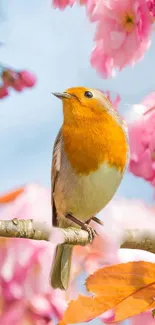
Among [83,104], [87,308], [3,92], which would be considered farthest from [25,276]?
[3,92]

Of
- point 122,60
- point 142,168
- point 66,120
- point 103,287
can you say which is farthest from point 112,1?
point 103,287

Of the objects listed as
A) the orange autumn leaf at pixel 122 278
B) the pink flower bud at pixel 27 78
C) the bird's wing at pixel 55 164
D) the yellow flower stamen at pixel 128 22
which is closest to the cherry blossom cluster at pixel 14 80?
the pink flower bud at pixel 27 78

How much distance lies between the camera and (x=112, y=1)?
939 millimetres

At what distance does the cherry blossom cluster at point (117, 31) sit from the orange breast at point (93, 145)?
24 cm

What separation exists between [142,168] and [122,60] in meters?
0.22

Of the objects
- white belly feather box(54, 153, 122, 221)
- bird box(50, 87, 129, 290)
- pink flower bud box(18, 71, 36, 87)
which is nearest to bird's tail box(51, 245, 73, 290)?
bird box(50, 87, 129, 290)

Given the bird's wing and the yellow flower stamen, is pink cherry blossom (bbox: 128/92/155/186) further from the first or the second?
the bird's wing

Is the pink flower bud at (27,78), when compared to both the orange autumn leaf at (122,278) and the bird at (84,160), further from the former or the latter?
the orange autumn leaf at (122,278)

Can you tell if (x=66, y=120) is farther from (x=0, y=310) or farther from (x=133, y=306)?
(x=133, y=306)

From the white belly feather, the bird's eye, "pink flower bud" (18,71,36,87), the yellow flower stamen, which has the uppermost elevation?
"pink flower bud" (18,71,36,87)

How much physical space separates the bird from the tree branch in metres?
0.30

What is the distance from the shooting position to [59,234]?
830 millimetres

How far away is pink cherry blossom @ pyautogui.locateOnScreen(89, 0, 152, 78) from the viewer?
917 mm

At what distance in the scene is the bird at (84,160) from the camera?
1249 mm
